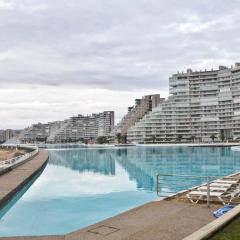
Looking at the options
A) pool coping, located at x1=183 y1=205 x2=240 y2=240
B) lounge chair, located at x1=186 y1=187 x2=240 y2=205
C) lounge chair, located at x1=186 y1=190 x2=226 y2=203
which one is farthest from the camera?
lounge chair, located at x1=186 y1=190 x2=226 y2=203

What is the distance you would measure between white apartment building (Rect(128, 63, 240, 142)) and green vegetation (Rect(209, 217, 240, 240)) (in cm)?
13929

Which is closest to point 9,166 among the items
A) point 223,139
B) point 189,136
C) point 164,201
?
point 164,201

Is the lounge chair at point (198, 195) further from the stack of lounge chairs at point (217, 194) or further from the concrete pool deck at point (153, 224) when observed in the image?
the concrete pool deck at point (153, 224)

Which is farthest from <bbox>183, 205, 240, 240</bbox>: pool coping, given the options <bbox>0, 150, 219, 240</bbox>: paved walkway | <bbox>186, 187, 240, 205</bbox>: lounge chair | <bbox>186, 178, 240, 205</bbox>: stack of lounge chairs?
<bbox>186, 178, 240, 205</bbox>: stack of lounge chairs

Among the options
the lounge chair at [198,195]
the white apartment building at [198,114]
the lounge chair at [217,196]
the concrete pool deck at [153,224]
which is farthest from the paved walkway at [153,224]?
the white apartment building at [198,114]

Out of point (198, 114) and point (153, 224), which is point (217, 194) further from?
point (198, 114)

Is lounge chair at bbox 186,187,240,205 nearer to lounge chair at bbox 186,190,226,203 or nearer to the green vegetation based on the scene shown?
lounge chair at bbox 186,190,226,203

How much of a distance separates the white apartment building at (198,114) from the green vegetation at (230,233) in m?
139

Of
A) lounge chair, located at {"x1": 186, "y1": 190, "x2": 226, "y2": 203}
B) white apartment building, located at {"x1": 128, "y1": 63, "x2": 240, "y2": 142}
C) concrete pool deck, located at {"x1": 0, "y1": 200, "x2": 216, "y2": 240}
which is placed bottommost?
concrete pool deck, located at {"x1": 0, "y1": 200, "x2": 216, "y2": 240}

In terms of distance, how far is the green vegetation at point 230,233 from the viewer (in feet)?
23.9

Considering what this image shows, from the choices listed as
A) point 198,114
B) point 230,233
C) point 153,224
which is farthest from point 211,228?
point 198,114

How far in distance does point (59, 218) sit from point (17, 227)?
1940 millimetres

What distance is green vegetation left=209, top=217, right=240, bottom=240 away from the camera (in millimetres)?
7270

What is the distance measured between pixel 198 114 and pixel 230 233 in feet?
498
